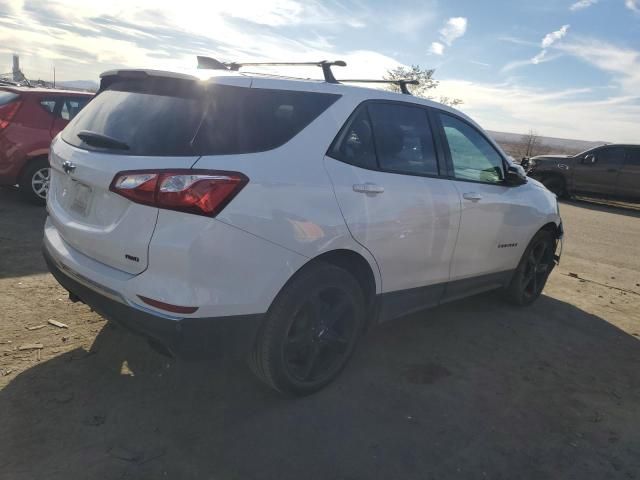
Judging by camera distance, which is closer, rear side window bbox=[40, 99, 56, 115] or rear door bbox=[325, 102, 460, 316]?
rear door bbox=[325, 102, 460, 316]

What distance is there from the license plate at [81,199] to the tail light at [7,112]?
4.94 m

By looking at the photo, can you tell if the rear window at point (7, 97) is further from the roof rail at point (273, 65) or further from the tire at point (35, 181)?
the roof rail at point (273, 65)

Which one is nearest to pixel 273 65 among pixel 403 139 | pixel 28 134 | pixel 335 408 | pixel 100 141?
pixel 403 139

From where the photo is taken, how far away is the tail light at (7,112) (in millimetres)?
6660

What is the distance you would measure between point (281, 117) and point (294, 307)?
1.00 metres

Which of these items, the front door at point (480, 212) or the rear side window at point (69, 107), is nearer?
the front door at point (480, 212)

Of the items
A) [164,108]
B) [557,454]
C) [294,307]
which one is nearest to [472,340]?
[557,454]

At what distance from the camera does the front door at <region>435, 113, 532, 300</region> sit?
3.79 meters

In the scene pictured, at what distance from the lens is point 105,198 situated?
8.23 ft

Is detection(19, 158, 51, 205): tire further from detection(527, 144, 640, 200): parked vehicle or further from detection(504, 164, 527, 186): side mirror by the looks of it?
detection(527, 144, 640, 200): parked vehicle

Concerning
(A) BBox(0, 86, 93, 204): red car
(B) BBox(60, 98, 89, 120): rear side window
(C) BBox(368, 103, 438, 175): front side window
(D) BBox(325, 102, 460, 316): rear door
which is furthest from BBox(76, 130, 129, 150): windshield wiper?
(B) BBox(60, 98, 89, 120): rear side window

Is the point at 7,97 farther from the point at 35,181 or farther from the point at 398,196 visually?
the point at 398,196

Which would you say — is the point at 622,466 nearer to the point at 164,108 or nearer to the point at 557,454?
the point at 557,454

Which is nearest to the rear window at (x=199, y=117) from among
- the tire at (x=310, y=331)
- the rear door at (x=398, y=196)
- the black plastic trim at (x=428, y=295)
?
the rear door at (x=398, y=196)
